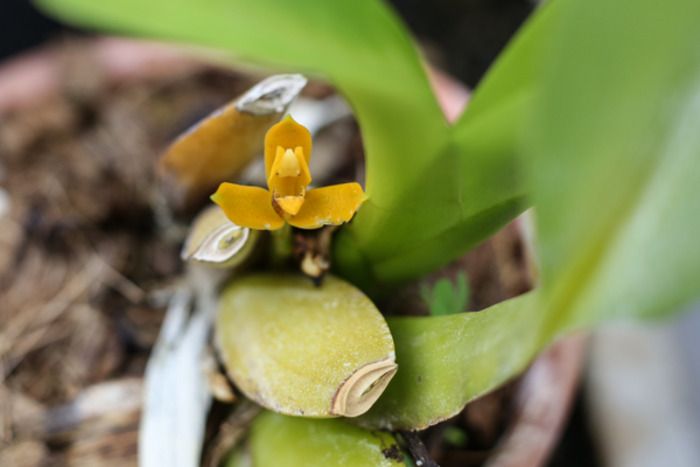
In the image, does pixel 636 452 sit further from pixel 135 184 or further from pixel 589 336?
pixel 135 184

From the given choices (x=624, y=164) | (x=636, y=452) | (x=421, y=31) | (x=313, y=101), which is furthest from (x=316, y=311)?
(x=421, y=31)

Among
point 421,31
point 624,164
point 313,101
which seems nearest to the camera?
point 624,164

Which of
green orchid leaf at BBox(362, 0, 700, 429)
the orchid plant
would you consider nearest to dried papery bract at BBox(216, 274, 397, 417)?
the orchid plant

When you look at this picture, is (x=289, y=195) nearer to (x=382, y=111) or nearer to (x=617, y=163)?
(x=382, y=111)

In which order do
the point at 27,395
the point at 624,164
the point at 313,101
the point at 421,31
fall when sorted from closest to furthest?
the point at 624,164, the point at 27,395, the point at 313,101, the point at 421,31

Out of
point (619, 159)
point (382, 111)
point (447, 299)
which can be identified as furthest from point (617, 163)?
point (447, 299)

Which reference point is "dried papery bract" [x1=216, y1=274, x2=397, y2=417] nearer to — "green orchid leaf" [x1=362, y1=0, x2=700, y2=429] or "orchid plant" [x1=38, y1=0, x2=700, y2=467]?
"orchid plant" [x1=38, y1=0, x2=700, y2=467]
